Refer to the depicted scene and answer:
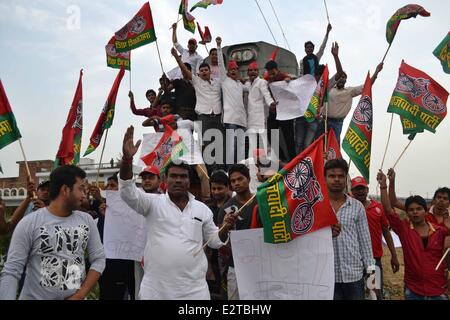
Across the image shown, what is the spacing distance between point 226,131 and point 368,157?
362 cm

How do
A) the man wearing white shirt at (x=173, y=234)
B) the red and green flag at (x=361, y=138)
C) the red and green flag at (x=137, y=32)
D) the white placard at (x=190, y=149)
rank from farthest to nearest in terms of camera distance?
the red and green flag at (x=137, y=32), the white placard at (x=190, y=149), the red and green flag at (x=361, y=138), the man wearing white shirt at (x=173, y=234)

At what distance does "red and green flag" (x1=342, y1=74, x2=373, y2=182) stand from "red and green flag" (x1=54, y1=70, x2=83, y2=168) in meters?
3.60

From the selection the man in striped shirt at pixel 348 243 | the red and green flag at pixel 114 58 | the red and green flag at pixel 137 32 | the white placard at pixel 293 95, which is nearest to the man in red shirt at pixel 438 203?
the man in striped shirt at pixel 348 243

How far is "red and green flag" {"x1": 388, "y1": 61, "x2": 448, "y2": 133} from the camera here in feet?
22.2

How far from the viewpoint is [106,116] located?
708 centimetres

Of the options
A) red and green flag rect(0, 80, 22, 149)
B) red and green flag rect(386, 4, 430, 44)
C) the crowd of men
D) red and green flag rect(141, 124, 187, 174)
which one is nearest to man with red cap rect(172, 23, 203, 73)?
red and green flag rect(141, 124, 187, 174)

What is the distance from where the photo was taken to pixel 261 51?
12.1 metres

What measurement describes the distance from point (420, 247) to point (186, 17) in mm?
7117

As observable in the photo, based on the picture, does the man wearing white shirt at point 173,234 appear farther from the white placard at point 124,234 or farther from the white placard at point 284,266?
the white placard at point 124,234

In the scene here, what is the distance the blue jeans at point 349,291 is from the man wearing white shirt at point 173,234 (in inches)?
44.4

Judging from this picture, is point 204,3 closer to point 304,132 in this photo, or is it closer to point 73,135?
point 304,132

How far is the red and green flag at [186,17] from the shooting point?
34.0 feet

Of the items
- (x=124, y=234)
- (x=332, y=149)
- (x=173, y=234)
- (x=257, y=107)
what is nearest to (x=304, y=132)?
(x=257, y=107)
